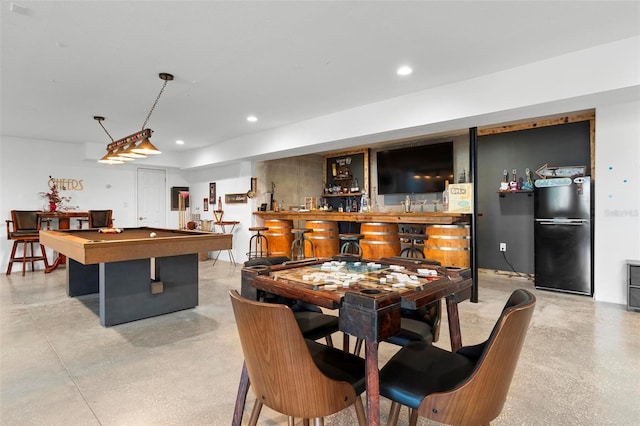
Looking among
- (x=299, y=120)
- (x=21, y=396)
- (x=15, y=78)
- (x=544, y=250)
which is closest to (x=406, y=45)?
(x=299, y=120)

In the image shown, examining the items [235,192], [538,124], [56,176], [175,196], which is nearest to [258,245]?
[235,192]

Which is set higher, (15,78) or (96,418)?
(15,78)

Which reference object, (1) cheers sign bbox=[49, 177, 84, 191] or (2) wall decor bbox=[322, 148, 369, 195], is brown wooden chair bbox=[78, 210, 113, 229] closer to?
(1) cheers sign bbox=[49, 177, 84, 191]

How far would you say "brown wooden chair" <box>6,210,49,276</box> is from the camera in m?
6.03

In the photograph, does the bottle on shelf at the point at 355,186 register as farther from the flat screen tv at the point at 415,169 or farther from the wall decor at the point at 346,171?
the flat screen tv at the point at 415,169

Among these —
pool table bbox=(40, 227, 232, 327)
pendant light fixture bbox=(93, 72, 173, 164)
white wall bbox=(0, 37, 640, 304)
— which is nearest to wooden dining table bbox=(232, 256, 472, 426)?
pool table bbox=(40, 227, 232, 327)

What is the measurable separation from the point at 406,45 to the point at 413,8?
0.57m

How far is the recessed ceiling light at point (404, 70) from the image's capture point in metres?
3.58

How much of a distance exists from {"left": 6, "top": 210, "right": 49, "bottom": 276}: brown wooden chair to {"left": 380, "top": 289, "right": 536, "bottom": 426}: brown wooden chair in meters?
7.18

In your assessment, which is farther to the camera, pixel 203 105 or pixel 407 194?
pixel 407 194

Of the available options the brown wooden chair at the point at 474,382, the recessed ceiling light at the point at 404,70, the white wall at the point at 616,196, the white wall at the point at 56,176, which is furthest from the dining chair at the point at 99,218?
the white wall at the point at 616,196

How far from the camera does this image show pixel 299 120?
18.7 feet

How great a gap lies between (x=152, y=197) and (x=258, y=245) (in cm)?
324

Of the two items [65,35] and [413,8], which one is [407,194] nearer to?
[413,8]
